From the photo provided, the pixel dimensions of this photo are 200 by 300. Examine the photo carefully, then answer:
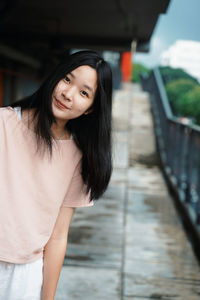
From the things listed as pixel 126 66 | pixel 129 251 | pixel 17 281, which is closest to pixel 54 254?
pixel 17 281

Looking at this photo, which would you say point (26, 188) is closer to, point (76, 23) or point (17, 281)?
point (17, 281)

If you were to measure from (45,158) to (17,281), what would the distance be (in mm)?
473

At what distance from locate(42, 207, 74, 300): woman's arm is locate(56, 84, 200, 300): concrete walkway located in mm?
535

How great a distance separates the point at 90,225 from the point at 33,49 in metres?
8.57

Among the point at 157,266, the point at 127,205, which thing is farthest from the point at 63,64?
the point at 127,205

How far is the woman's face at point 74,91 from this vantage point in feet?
5.19

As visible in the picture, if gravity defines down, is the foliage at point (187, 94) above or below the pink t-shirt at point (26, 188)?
below

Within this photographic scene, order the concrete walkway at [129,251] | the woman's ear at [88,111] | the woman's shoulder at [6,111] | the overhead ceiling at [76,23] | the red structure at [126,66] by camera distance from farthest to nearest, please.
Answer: the red structure at [126,66]
the overhead ceiling at [76,23]
the concrete walkway at [129,251]
the woman's ear at [88,111]
the woman's shoulder at [6,111]

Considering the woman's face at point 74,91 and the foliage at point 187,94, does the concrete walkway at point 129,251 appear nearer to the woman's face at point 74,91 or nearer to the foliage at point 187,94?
the woman's face at point 74,91

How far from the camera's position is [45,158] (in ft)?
5.33

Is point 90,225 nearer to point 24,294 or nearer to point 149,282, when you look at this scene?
point 149,282

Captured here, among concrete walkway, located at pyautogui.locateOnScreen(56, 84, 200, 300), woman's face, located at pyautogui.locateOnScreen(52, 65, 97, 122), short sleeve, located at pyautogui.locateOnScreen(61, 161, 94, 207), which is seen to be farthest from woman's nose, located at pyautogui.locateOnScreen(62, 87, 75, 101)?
concrete walkway, located at pyautogui.locateOnScreen(56, 84, 200, 300)

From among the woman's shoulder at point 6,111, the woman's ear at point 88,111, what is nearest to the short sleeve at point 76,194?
the woman's ear at point 88,111

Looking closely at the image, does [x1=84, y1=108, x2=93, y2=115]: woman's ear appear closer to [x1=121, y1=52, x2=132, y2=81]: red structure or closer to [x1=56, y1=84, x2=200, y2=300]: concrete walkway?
[x1=56, y1=84, x2=200, y2=300]: concrete walkway
